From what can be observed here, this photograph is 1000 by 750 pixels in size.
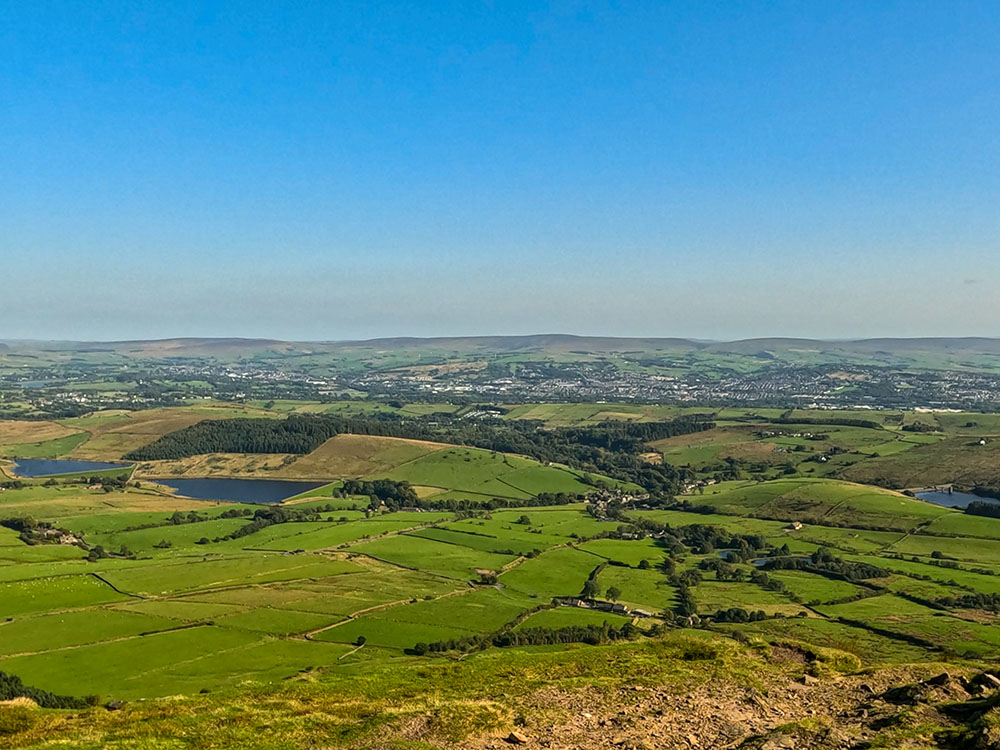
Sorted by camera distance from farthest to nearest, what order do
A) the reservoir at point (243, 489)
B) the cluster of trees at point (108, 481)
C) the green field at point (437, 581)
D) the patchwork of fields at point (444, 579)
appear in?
1. the reservoir at point (243, 489)
2. the cluster of trees at point (108, 481)
3. the patchwork of fields at point (444, 579)
4. the green field at point (437, 581)

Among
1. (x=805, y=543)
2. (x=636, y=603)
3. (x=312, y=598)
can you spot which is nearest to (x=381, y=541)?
(x=312, y=598)

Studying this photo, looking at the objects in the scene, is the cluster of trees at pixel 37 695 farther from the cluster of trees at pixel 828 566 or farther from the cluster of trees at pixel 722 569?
the cluster of trees at pixel 828 566

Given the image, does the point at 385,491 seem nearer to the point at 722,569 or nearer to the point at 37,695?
the point at 722,569

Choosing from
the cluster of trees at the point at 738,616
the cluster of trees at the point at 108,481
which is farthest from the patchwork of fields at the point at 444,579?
the cluster of trees at the point at 108,481

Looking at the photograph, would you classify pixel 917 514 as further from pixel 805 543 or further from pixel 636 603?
pixel 636 603

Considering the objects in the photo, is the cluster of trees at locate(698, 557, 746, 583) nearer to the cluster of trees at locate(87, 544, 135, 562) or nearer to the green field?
the green field
